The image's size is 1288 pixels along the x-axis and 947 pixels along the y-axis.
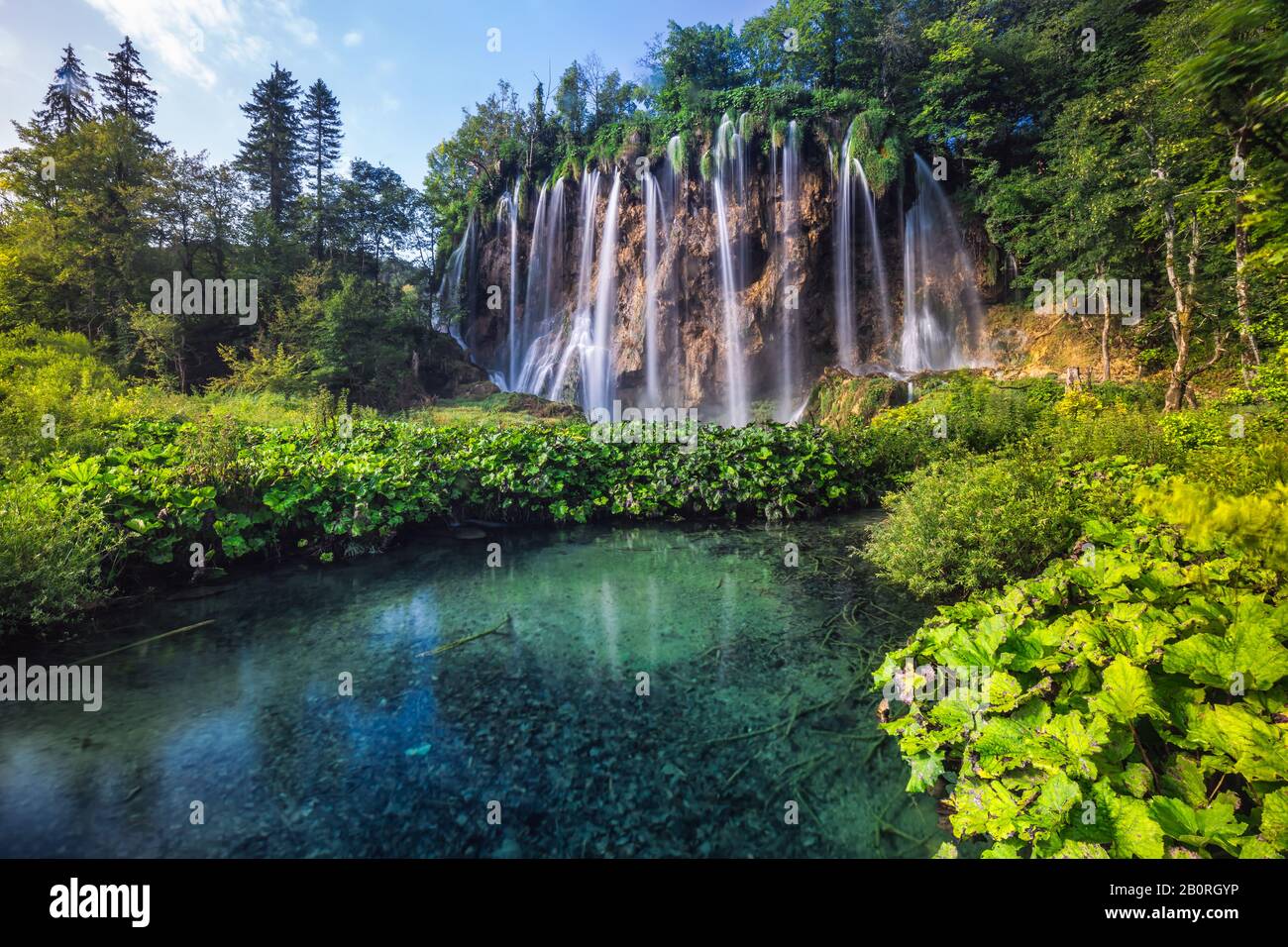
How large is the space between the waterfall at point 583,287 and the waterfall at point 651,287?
2856mm

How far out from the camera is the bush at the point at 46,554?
14.3 ft

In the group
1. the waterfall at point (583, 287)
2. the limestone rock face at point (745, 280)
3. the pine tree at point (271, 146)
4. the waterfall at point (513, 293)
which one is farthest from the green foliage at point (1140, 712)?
the pine tree at point (271, 146)

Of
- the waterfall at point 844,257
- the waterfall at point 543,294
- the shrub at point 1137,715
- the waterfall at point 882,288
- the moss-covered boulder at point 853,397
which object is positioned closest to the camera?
the shrub at point 1137,715

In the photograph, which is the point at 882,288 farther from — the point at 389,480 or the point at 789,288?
the point at 389,480

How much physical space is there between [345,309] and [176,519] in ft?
54.3

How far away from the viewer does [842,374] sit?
17.5 meters

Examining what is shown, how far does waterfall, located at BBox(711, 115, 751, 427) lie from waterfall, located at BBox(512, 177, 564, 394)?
27.5ft

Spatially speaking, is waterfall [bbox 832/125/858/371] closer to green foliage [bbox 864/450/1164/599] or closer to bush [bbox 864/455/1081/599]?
green foliage [bbox 864/450/1164/599]

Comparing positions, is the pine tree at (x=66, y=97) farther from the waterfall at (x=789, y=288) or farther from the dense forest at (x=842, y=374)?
the waterfall at (x=789, y=288)

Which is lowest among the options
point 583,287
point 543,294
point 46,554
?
point 46,554

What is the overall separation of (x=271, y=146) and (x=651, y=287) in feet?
82.2

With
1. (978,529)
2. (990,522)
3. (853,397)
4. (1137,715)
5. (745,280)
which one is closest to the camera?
(1137,715)

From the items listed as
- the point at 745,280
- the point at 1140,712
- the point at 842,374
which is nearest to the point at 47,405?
the point at 1140,712

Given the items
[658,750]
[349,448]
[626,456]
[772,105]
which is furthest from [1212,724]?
[772,105]
